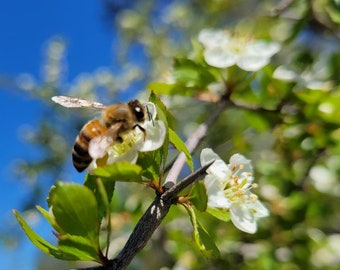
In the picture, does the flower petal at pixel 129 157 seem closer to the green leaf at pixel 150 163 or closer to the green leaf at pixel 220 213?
the green leaf at pixel 150 163

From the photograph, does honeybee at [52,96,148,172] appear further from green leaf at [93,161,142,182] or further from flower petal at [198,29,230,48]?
flower petal at [198,29,230,48]

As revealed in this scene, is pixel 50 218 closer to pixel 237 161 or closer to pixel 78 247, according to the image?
pixel 78 247

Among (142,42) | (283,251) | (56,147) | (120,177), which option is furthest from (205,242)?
(142,42)

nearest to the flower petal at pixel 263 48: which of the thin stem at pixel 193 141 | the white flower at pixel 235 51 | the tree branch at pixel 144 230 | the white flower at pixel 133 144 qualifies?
the white flower at pixel 235 51

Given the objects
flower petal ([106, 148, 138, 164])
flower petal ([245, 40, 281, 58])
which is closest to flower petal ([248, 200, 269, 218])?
flower petal ([106, 148, 138, 164])

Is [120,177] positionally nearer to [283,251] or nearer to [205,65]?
[205,65]

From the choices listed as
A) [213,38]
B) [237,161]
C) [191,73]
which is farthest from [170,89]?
[237,161]
